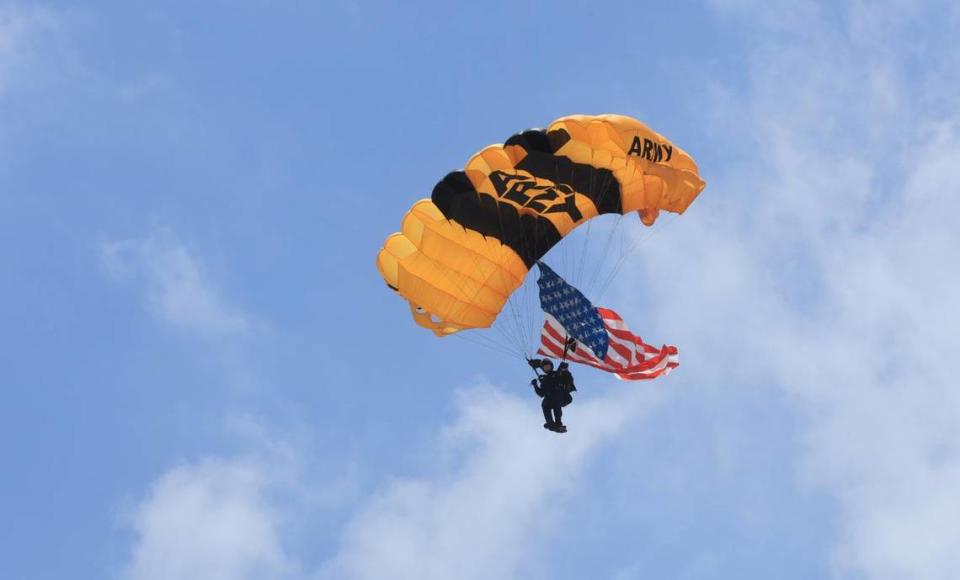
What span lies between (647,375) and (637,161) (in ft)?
15.4

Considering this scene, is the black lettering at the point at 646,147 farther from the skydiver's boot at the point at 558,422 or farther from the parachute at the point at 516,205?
the skydiver's boot at the point at 558,422

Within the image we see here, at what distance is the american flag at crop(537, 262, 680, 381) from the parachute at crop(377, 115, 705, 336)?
109cm

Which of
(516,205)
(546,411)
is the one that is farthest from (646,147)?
(546,411)

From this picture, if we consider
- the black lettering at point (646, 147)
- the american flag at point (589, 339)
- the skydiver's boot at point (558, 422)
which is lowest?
the skydiver's boot at point (558, 422)

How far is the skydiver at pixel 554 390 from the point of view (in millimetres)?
44531

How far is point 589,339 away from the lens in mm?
46062

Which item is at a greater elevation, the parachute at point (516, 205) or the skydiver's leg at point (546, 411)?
the parachute at point (516, 205)

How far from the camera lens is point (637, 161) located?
44812mm

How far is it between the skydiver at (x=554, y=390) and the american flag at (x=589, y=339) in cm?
137

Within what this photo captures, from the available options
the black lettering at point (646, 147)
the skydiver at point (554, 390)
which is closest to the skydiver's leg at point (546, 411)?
the skydiver at point (554, 390)

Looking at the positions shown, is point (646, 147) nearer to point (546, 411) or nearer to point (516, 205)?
point (516, 205)

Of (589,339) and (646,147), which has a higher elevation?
(646,147)

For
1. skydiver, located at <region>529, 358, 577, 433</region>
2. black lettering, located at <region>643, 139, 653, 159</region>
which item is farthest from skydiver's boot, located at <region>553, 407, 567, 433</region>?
black lettering, located at <region>643, 139, 653, 159</region>

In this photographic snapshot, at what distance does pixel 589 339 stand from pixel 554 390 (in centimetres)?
195
